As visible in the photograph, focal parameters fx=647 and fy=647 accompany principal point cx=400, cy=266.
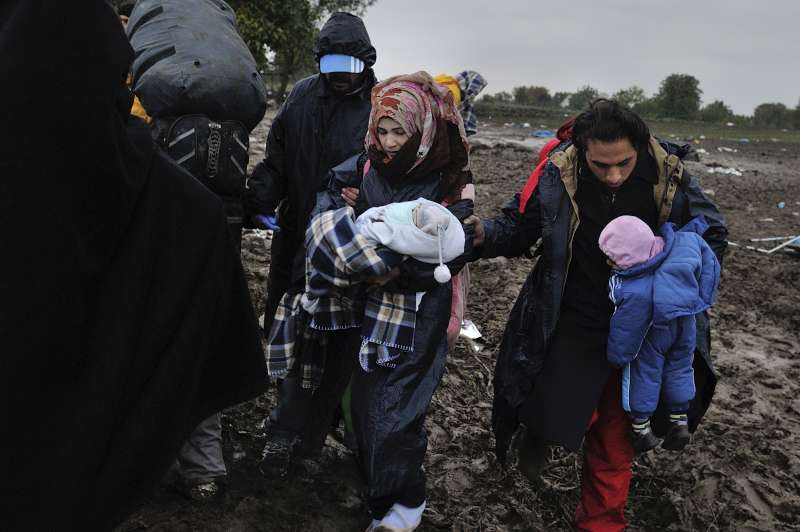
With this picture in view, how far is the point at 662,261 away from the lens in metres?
2.36

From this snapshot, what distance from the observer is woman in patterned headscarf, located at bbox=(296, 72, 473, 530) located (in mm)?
2326

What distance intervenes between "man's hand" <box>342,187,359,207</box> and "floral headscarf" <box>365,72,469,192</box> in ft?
0.51

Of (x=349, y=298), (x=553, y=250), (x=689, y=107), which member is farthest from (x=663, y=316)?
(x=689, y=107)

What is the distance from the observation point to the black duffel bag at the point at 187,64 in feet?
7.11

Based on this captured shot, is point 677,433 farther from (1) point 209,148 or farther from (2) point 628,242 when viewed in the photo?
(1) point 209,148

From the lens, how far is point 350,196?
252cm

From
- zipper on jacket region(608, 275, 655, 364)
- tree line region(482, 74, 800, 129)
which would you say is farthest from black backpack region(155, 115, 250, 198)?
tree line region(482, 74, 800, 129)

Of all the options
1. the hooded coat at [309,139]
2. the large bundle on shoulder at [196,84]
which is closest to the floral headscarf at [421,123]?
the large bundle on shoulder at [196,84]

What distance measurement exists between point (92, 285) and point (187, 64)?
41.8 inches

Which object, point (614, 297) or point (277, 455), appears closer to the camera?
point (614, 297)

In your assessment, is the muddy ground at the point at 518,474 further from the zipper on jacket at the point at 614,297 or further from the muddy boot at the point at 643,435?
the zipper on jacket at the point at 614,297

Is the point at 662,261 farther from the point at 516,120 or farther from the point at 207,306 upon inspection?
the point at 516,120

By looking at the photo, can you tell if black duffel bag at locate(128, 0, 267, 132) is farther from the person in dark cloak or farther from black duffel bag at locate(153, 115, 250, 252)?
the person in dark cloak

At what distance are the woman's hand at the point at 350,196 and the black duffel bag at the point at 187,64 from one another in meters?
0.48
